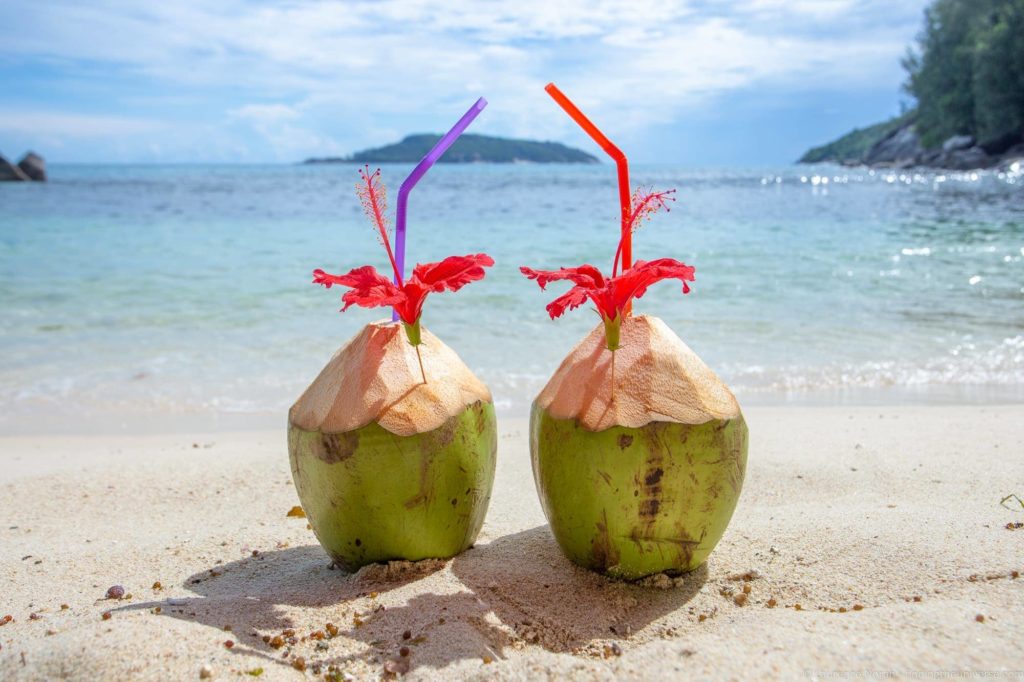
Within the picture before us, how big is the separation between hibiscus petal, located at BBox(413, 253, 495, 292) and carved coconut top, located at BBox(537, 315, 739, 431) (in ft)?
1.20

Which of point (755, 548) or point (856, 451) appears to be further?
point (856, 451)

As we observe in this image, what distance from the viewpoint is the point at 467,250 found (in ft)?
48.3

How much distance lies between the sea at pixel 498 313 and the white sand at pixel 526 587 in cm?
189

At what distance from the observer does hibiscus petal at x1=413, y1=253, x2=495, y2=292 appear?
2270 mm

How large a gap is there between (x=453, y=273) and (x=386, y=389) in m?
0.36

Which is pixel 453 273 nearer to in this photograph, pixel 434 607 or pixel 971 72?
pixel 434 607

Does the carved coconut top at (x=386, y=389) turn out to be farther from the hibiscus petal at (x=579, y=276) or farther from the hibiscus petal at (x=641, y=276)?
the hibiscus petal at (x=641, y=276)

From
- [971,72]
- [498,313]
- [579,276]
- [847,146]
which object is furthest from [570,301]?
[847,146]

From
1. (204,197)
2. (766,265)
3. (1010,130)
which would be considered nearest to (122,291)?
(766,265)

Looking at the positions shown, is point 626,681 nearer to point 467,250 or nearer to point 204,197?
point 467,250

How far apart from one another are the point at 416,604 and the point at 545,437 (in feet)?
1.79

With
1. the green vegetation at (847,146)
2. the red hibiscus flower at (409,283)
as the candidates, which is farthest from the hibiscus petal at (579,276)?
the green vegetation at (847,146)

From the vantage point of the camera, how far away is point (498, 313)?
846cm

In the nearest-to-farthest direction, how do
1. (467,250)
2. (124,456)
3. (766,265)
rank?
(124,456), (766,265), (467,250)
